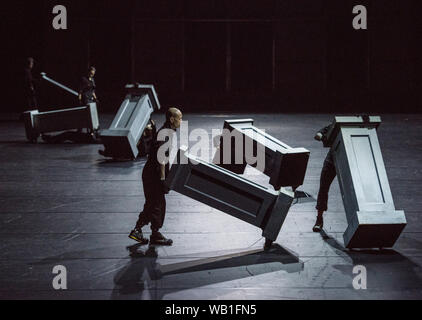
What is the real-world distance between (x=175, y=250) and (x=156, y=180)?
921 millimetres

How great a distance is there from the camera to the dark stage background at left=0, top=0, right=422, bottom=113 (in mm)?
26172

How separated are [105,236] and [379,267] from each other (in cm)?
363

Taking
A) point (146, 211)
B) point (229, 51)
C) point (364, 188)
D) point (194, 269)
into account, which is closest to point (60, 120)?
point (146, 211)

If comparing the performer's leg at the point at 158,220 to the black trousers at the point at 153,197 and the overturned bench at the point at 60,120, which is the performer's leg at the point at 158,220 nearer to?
the black trousers at the point at 153,197

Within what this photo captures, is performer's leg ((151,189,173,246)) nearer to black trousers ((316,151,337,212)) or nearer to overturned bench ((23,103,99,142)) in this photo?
black trousers ((316,151,337,212))

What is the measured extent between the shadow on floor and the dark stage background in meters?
18.2

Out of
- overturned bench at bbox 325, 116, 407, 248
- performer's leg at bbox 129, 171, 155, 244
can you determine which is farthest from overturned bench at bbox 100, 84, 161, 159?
overturned bench at bbox 325, 116, 407, 248

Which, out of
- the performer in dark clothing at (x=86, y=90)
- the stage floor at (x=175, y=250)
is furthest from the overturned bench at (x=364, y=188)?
the performer in dark clothing at (x=86, y=90)

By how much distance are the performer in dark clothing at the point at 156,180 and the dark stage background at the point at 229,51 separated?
58.1 feet

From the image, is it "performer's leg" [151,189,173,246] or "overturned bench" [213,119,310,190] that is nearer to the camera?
"performer's leg" [151,189,173,246]

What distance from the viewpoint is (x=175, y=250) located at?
830 centimetres

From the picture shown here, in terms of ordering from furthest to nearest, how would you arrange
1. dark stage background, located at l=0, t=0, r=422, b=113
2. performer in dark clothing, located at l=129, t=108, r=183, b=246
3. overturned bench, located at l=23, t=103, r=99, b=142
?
dark stage background, located at l=0, t=0, r=422, b=113
overturned bench, located at l=23, t=103, r=99, b=142
performer in dark clothing, located at l=129, t=108, r=183, b=246

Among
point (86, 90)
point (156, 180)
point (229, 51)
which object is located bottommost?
point (156, 180)

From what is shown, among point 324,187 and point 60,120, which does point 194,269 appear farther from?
point 60,120
